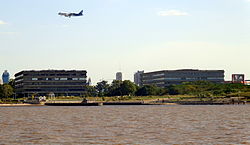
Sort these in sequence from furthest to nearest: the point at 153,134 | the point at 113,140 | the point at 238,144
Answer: the point at 153,134 → the point at 113,140 → the point at 238,144

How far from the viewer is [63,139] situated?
189 ft

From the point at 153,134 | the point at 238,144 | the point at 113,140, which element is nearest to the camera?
the point at 238,144

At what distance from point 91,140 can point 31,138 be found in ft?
26.1

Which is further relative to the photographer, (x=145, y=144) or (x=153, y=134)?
(x=153, y=134)

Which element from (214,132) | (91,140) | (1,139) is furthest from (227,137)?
(1,139)

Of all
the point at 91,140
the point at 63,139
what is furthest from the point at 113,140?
the point at 63,139

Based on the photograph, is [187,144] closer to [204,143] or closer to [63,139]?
[204,143]

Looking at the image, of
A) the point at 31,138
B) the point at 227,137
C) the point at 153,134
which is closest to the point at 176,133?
the point at 153,134

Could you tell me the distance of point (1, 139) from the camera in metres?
58.3

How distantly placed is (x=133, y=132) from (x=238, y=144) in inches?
690

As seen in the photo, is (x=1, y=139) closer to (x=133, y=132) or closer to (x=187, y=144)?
(x=133, y=132)

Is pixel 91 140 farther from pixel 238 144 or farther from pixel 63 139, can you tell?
pixel 238 144

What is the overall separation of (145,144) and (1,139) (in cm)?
1767

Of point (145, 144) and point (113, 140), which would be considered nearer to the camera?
point (145, 144)
